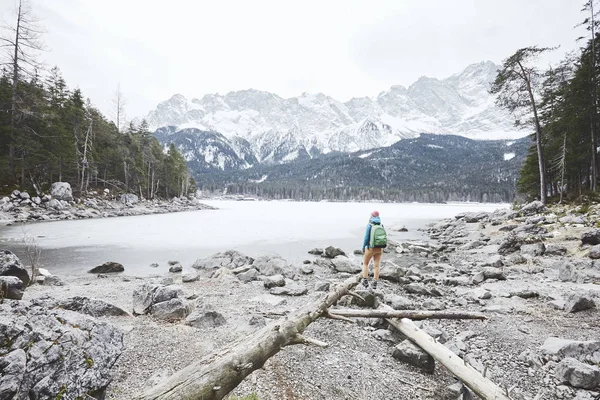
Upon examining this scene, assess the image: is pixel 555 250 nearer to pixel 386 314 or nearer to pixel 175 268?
pixel 386 314

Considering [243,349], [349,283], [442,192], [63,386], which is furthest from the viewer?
[442,192]

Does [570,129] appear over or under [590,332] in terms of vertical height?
over

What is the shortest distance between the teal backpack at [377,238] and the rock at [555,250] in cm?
840

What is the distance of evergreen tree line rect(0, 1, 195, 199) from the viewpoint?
3209cm

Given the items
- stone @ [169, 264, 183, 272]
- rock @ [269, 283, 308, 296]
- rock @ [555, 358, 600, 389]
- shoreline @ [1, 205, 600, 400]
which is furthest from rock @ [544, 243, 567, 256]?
stone @ [169, 264, 183, 272]

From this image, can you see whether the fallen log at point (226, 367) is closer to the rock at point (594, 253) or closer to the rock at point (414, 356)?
the rock at point (414, 356)

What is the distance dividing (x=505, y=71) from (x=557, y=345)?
26.4m

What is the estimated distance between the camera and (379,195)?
17812 cm

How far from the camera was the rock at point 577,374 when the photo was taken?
397 cm

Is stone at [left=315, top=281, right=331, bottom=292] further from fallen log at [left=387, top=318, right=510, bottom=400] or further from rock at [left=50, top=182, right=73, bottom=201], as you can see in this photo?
rock at [left=50, top=182, right=73, bottom=201]

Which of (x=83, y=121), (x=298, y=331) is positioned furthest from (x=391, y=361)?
(x=83, y=121)

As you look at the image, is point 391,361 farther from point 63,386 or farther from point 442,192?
point 442,192

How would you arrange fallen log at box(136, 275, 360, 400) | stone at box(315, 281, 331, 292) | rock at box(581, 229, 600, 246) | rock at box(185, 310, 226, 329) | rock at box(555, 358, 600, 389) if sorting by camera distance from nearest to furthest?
fallen log at box(136, 275, 360, 400) → rock at box(555, 358, 600, 389) → rock at box(185, 310, 226, 329) → stone at box(315, 281, 331, 292) → rock at box(581, 229, 600, 246)

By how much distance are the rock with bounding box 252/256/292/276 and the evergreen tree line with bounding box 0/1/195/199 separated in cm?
3392
